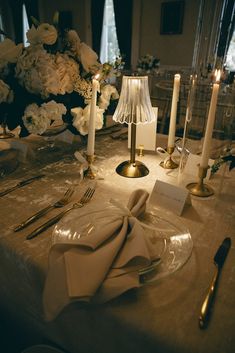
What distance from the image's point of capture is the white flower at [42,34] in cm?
88

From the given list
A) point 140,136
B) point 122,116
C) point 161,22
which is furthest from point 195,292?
point 161,22

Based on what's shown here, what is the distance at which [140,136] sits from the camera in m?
1.12

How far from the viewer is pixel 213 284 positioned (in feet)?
1.61

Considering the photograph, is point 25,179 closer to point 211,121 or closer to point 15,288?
point 15,288

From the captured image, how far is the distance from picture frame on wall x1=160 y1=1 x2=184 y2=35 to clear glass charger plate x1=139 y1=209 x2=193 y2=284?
204 inches

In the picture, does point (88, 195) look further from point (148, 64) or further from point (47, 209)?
point (148, 64)

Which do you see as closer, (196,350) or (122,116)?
(196,350)

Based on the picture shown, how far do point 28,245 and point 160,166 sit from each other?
0.62 metres

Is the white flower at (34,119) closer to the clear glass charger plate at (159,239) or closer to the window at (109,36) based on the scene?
the clear glass charger plate at (159,239)

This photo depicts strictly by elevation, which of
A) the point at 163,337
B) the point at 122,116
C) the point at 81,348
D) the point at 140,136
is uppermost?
the point at 122,116

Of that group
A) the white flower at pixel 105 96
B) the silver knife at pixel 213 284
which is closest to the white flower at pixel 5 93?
the white flower at pixel 105 96

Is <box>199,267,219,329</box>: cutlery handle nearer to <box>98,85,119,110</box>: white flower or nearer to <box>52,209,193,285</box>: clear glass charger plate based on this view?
<box>52,209,193,285</box>: clear glass charger plate

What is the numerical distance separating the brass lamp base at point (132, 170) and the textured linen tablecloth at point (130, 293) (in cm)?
3

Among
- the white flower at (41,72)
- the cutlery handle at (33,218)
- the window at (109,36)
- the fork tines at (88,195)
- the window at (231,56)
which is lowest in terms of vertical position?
the cutlery handle at (33,218)
